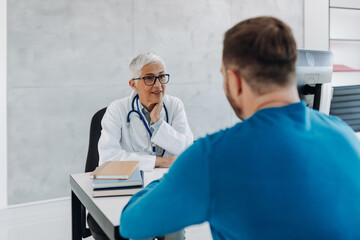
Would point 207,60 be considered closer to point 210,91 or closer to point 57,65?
A: point 210,91

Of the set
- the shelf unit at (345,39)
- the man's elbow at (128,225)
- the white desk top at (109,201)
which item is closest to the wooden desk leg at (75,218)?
the white desk top at (109,201)

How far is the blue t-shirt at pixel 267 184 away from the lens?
71cm

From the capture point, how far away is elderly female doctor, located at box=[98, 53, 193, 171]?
2014mm

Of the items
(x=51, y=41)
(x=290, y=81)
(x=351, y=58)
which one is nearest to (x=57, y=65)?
(x=51, y=41)

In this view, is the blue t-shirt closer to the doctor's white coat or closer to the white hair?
the doctor's white coat

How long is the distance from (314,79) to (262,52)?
149 cm

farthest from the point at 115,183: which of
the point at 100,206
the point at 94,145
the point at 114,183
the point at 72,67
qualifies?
the point at 72,67

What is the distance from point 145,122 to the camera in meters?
2.09

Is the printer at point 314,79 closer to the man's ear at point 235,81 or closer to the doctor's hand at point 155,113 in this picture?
the doctor's hand at point 155,113

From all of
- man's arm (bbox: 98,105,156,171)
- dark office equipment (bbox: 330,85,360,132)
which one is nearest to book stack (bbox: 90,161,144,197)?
man's arm (bbox: 98,105,156,171)

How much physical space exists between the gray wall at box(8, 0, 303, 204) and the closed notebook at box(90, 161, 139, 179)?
1.92 meters

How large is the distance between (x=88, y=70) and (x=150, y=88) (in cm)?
143

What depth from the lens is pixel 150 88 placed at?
6.94 feet

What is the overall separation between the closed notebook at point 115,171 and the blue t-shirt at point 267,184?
0.61 m
